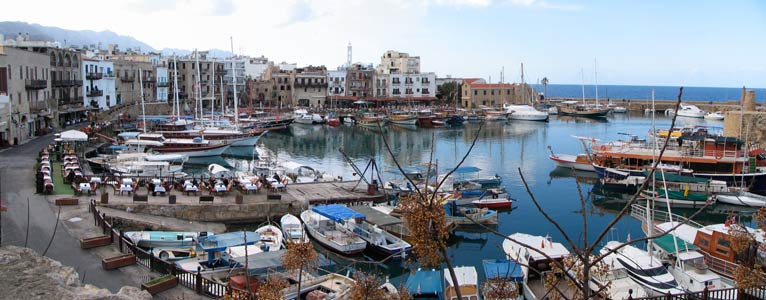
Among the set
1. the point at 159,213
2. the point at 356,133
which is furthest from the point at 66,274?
the point at 356,133

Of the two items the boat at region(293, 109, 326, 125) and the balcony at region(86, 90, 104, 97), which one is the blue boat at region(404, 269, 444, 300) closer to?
the balcony at region(86, 90, 104, 97)

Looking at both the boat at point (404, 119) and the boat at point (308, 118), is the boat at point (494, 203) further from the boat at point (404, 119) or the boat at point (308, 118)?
the boat at point (308, 118)

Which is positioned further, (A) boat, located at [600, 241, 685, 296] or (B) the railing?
(A) boat, located at [600, 241, 685, 296]

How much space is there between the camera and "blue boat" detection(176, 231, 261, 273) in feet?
62.9

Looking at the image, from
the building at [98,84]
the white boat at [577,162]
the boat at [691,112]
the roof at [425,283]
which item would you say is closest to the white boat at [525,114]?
the boat at [691,112]

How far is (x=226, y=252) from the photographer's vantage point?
19.8 metres

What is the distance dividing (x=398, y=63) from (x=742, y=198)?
82140mm

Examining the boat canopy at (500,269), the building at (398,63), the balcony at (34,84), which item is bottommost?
the boat canopy at (500,269)

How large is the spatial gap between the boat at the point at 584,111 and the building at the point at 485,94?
8.57m

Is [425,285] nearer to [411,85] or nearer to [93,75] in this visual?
[93,75]

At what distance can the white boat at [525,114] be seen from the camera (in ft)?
303

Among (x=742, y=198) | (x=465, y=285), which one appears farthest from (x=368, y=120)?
(x=465, y=285)

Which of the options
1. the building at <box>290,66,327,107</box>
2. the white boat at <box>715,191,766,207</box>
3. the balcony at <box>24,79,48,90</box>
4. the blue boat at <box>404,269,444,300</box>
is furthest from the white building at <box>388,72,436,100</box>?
the blue boat at <box>404,269,444,300</box>

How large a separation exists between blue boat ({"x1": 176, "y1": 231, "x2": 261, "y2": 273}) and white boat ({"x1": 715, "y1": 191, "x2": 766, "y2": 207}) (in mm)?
26149
